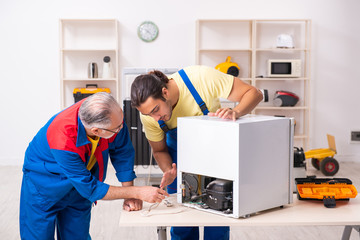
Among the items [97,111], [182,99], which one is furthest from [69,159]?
[182,99]

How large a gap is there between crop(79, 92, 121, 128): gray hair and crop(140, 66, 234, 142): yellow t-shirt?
0.34 metres

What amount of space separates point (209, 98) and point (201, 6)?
12.9 ft

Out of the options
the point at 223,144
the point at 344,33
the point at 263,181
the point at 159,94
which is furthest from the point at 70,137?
the point at 344,33

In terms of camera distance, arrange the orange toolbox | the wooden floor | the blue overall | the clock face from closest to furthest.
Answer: the orange toolbox, the blue overall, the wooden floor, the clock face

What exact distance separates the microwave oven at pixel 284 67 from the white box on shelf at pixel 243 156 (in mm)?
3817

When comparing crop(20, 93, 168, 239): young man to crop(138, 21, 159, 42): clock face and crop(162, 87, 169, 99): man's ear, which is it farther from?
crop(138, 21, 159, 42): clock face

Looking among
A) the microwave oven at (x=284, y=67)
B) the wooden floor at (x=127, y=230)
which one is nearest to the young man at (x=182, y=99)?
the wooden floor at (x=127, y=230)

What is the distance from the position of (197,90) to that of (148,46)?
3.82m

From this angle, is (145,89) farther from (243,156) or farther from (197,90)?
(243,156)

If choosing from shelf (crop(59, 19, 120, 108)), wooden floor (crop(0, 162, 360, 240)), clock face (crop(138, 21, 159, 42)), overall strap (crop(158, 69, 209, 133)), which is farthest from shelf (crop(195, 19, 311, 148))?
overall strap (crop(158, 69, 209, 133))

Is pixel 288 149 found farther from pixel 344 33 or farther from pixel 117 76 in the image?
pixel 344 33

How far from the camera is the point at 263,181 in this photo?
5.44 ft

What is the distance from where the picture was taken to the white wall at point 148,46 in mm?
5570

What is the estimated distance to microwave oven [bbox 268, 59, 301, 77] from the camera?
540 cm
